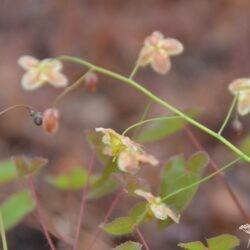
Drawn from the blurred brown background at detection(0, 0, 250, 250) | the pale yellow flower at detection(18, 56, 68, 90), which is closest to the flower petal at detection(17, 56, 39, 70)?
the pale yellow flower at detection(18, 56, 68, 90)

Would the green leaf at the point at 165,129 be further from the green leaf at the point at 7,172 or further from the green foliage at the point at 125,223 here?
the green leaf at the point at 7,172

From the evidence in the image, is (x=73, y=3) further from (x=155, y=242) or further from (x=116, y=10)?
(x=155, y=242)

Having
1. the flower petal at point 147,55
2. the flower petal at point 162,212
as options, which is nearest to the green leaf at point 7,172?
the flower petal at point 147,55

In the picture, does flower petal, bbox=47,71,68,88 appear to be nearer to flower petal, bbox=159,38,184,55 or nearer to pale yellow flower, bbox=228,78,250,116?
flower petal, bbox=159,38,184,55

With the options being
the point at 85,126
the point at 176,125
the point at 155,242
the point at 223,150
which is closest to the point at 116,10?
the point at 85,126

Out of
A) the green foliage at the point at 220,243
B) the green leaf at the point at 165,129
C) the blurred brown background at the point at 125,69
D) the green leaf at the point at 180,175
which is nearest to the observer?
the green foliage at the point at 220,243
